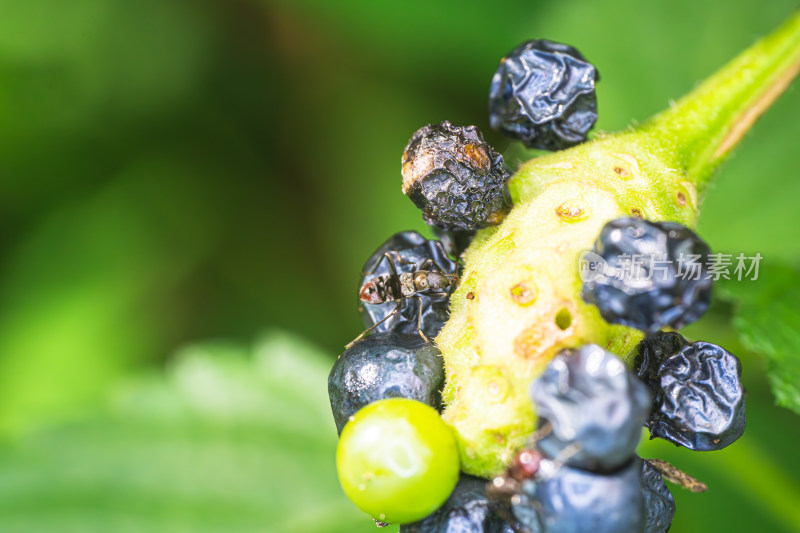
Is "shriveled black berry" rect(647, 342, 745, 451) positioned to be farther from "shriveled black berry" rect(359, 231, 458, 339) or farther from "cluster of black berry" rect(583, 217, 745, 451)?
"shriveled black berry" rect(359, 231, 458, 339)

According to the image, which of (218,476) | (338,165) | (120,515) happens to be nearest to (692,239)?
(218,476)

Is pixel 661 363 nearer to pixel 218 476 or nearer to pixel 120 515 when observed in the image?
pixel 218 476

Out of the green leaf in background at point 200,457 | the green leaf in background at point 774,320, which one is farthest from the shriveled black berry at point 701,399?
the green leaf in background at point 200,457

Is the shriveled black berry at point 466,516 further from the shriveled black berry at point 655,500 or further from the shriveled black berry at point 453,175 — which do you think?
the shriveled black berry at point 453,175

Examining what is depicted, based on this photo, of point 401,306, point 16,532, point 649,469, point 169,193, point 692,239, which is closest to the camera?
point 692,239

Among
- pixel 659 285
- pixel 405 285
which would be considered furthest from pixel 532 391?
pixel 405 285

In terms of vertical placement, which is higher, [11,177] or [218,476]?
[11,177]
